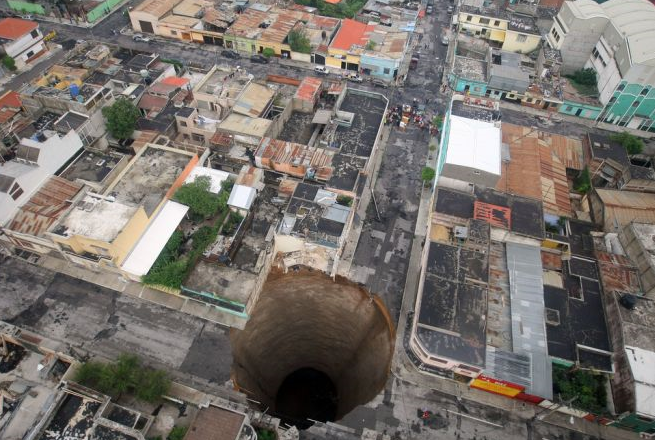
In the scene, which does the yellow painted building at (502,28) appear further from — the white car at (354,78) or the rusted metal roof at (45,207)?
the rusted metal roof at (45,207)

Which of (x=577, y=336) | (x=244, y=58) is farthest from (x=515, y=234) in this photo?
(x=244, y=58)

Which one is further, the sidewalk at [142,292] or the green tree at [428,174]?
the green tree at [428,174]

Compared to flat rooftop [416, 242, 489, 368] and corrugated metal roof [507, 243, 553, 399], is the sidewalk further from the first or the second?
corrugated metal roof [507, 243, 553, 399]

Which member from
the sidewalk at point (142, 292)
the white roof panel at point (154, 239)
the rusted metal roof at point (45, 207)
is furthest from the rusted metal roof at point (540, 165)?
the rusted metal roof at point (45, 207)

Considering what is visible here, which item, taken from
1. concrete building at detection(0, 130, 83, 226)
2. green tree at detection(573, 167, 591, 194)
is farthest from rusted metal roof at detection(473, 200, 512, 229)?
concrete building at detection(0, 130, 83, 226)

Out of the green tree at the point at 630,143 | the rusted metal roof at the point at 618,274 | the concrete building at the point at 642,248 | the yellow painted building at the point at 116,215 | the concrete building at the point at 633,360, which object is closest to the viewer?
the concrete building at the point at 633,360

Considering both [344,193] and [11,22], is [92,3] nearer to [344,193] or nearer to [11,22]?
[11,22]

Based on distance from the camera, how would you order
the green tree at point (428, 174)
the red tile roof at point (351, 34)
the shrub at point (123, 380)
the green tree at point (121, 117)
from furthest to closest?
1. the red tile roof at point (351, 34)
2. the green tree at point (428, 174)
3. the green tree at point (121, 117)
4. the shrub at point (123, 380)
